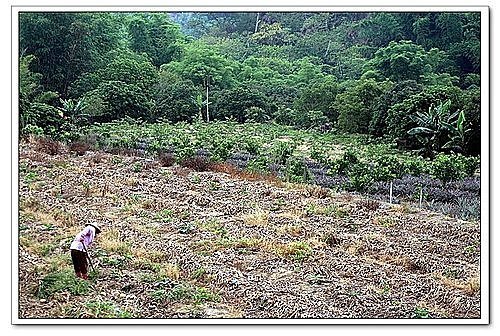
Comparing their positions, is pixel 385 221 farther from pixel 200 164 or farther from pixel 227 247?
pixel 200 164

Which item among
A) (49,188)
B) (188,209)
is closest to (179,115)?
(188,209)

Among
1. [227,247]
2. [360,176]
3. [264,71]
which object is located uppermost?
[264,71]

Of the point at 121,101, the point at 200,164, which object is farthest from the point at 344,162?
the point at 121,101

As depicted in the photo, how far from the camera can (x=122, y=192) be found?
4.09m

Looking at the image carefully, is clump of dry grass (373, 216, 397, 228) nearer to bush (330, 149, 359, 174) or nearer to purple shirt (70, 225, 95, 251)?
bush (330, 149, 359, 174)

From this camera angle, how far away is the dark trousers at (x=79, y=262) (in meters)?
3.94

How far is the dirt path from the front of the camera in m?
3.93

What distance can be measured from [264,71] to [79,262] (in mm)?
1282

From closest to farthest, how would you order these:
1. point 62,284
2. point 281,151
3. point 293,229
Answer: point 62,284
point 293,229
point 281,151

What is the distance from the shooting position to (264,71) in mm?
4145

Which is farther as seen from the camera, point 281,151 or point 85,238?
point 281,151

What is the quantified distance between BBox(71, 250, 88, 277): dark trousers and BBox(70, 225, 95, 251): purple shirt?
23mm

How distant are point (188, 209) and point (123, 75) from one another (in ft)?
2.39
